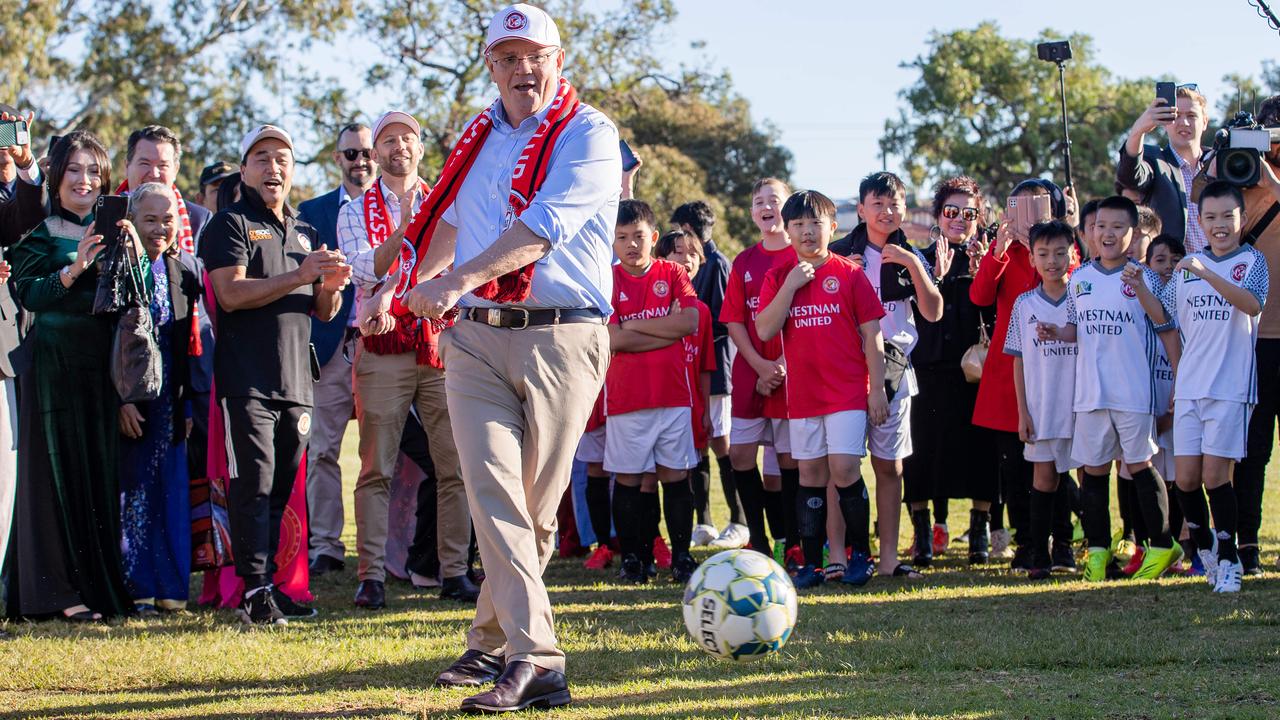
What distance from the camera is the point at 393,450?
7438 mm

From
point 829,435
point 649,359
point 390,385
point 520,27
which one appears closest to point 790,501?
point 829,435

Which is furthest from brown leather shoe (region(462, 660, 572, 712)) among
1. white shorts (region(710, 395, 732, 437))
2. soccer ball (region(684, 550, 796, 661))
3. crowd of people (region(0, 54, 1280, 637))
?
white shorts (region(710, 395, 732, 437))

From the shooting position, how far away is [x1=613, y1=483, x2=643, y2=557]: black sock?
27.1 ft

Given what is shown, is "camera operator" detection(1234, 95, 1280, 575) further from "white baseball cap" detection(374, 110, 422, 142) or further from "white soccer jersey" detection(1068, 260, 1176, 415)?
"white baseball cap" detection(374, 110, 422, 142)

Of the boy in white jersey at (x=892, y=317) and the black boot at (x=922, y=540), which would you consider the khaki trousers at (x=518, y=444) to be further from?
the black boot at (x=922, y=540)

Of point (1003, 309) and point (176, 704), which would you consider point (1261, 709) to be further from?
point (1003, 309)

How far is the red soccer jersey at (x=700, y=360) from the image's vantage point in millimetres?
8688

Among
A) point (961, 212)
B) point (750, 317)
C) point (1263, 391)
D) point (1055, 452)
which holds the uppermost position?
point (961, 212)

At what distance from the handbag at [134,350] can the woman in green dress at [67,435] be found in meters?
0.28

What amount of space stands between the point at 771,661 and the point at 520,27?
265cm

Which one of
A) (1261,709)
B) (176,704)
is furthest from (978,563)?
(176,704)

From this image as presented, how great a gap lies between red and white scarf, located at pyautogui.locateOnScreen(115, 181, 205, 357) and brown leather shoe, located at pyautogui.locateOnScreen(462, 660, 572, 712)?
3.50 m

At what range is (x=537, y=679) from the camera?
470 centimetres

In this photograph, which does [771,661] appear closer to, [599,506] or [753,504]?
[753,504]
